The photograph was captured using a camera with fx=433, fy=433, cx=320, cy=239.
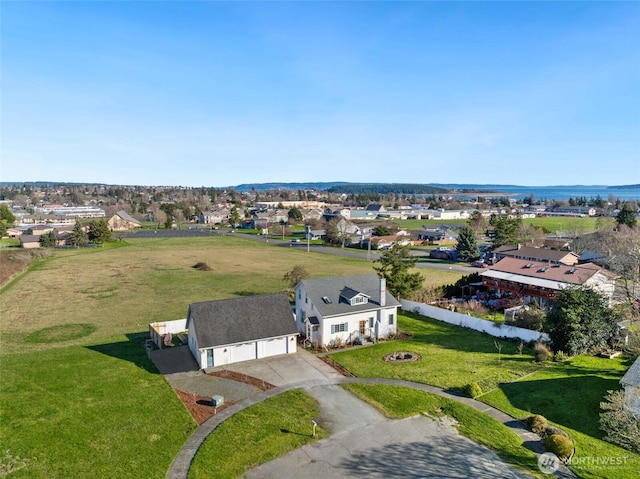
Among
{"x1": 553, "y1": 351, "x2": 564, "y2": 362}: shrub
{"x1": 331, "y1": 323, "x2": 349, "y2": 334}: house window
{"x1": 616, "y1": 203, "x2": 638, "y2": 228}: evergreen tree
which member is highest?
{"x1": 616, "y1": 203, "x2": 638, "y2": 228}: evergreen tree

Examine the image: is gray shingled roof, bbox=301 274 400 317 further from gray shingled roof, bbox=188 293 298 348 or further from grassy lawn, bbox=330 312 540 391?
grassy lawn, bbox=330 312 540 391

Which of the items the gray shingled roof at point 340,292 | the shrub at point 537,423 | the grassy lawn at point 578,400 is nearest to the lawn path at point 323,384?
the shrub at point 537,423

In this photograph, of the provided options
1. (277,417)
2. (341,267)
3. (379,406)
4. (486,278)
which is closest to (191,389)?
(277,417)

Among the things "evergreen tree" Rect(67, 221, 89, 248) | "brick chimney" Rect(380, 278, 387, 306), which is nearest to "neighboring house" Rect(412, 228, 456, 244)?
"brick chimney" Rect(380, 278, 387, 306)

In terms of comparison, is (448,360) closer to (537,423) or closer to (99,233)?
(537,423)

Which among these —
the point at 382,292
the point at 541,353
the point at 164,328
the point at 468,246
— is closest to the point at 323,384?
the point at 382,292

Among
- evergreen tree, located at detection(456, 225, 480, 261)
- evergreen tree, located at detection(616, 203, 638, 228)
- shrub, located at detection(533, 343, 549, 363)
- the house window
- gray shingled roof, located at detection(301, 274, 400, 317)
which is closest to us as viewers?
shrub, located at detection(533, 343, 549, 363)
